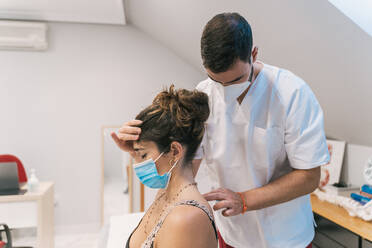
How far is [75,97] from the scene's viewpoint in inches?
138

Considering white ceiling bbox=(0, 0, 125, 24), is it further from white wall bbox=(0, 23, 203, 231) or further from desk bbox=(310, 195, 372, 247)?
desk bbox=(310, 195, 372, 247)

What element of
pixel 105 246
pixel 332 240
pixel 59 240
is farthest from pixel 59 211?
pixel 332 240

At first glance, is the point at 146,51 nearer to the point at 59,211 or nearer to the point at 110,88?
Answer: the point at 110,88

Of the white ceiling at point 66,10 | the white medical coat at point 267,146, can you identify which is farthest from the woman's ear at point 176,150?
the white ceiling at point 66,10

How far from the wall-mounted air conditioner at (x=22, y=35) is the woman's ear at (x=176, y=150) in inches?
118

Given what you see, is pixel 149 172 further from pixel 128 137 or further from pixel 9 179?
pixel 9 179

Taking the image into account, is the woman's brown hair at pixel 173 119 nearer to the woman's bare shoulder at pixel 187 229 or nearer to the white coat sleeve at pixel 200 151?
the white coat sleeve at pixel 200 151

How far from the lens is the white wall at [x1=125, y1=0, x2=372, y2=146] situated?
1.24 meters

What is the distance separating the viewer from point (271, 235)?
43.5 inches

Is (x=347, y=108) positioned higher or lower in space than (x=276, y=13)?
lower

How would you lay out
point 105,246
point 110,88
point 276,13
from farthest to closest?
point 110,88 < point 105,246 < point 276,13

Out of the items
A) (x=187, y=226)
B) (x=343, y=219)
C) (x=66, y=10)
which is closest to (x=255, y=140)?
(x=187, y=226)

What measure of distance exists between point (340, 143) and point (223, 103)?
167 cm

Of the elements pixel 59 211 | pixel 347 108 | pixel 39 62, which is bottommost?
pixel 59 211
